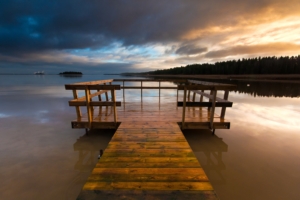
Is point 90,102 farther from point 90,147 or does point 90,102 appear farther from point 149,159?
point 149,159

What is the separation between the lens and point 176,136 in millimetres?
4031

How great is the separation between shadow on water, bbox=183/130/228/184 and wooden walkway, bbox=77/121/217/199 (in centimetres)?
91

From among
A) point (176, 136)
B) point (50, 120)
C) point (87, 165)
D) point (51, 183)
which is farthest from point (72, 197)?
point (50, 120)

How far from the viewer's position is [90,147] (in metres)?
4.65

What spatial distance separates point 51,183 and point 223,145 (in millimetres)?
4800

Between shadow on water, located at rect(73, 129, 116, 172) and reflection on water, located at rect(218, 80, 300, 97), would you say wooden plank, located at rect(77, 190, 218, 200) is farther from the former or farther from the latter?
reflection on water, located at rect(218, 80, 300, 97)

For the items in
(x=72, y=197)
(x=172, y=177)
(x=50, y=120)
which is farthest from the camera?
(x=50, y=120)

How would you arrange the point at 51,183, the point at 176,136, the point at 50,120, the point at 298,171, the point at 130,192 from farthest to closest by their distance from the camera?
the point at 50,120, the point at 176,136, the point at 298,171, the point at 51,183, the point at 130,192

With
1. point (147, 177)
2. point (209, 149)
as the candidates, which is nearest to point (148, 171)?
point (147, 177)

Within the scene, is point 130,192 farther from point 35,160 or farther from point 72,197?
point 35,160

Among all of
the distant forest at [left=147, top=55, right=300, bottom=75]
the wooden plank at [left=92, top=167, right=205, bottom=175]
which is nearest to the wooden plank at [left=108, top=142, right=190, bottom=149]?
the wooden plank at [left=92, top=167, right=205, bottom=175]

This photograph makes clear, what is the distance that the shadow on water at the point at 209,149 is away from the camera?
363 centimetres

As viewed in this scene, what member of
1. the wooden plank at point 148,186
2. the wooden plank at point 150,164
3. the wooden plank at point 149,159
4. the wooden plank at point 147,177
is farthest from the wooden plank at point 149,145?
the wooden plank at point 148,186

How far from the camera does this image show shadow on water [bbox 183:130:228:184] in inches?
143
